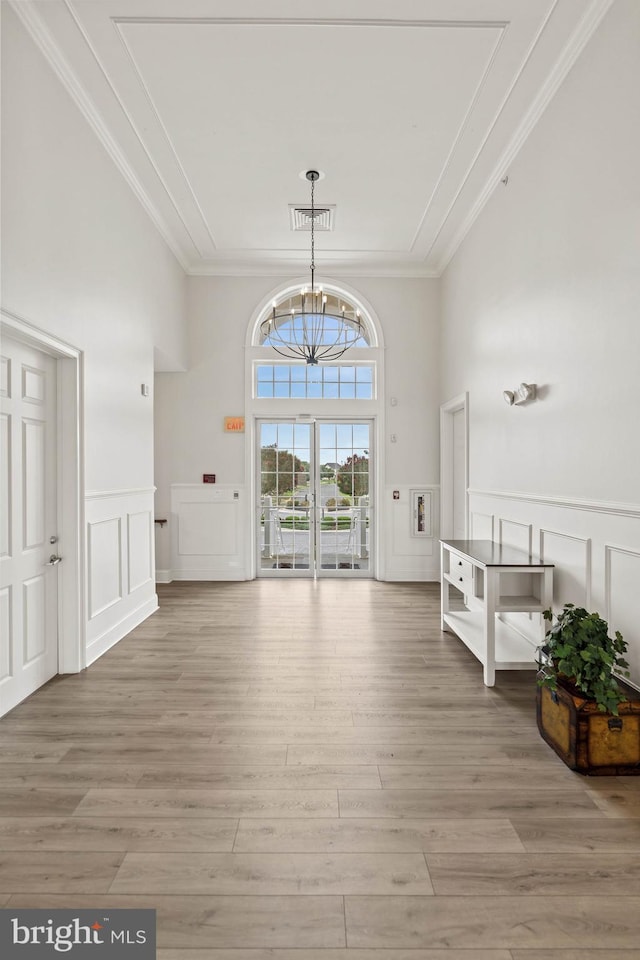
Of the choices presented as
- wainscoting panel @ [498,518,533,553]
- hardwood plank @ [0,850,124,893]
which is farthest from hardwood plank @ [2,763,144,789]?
wainscoting panel @ [498,518,533,553]

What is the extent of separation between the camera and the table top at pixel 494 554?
341cm

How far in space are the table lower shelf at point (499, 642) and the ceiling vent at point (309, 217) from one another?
12.7 feet

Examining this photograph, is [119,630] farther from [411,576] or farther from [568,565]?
[411,576]

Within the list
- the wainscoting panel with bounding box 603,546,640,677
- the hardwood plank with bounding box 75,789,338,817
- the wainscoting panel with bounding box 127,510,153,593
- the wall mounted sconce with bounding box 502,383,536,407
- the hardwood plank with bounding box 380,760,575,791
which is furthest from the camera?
the wainscoting panel with bounding box 127,510,153,593

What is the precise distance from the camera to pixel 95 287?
3.90 metres

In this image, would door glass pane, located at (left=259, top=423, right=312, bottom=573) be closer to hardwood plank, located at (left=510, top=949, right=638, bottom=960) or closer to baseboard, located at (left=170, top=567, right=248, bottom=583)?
baseboard, located at (left=170, top=567, right=248, bottom=583)

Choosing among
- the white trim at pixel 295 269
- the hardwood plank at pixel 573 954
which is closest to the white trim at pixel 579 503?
the hardwood plank at pixel 573 954

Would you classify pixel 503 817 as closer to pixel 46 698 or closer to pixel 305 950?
pixel 305 950

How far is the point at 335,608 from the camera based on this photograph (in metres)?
5.35

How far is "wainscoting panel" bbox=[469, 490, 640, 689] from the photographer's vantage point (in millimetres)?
2637

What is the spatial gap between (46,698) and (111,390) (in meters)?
2.26

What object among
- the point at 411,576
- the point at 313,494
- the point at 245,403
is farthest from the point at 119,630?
the point at 411,576

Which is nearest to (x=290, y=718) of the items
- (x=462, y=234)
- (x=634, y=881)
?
(x=634, y=881)

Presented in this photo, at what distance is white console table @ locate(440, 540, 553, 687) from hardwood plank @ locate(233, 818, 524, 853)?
1443 millimetres
